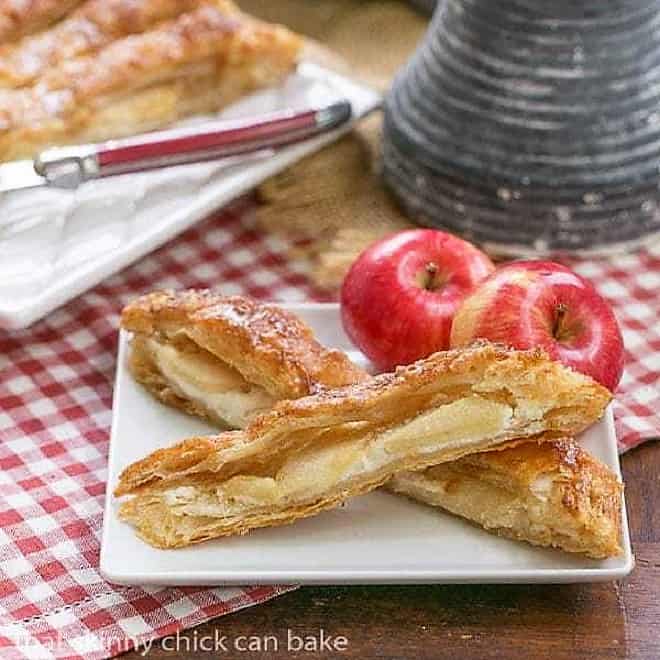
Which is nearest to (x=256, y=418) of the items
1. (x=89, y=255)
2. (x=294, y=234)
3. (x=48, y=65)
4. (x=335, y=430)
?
(x=335, y=430)

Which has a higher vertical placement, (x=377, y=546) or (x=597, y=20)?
(x=597, y=20)

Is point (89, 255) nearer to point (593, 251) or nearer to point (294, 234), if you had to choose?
point (294, 234)

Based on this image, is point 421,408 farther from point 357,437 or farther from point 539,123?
point 539,123

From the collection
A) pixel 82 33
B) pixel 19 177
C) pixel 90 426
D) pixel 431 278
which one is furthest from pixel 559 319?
pixel 82 33

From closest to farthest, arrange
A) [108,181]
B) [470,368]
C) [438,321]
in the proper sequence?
1. [470,368]
2. [438,321]
3. [108,181]

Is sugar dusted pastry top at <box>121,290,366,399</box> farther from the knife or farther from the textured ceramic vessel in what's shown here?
the textured ceramic vessel

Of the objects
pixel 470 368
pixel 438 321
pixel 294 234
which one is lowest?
pixel 294 234

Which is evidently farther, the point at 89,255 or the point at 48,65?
the point at 48,65

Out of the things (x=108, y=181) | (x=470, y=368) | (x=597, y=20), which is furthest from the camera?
(x=108, y=181)
